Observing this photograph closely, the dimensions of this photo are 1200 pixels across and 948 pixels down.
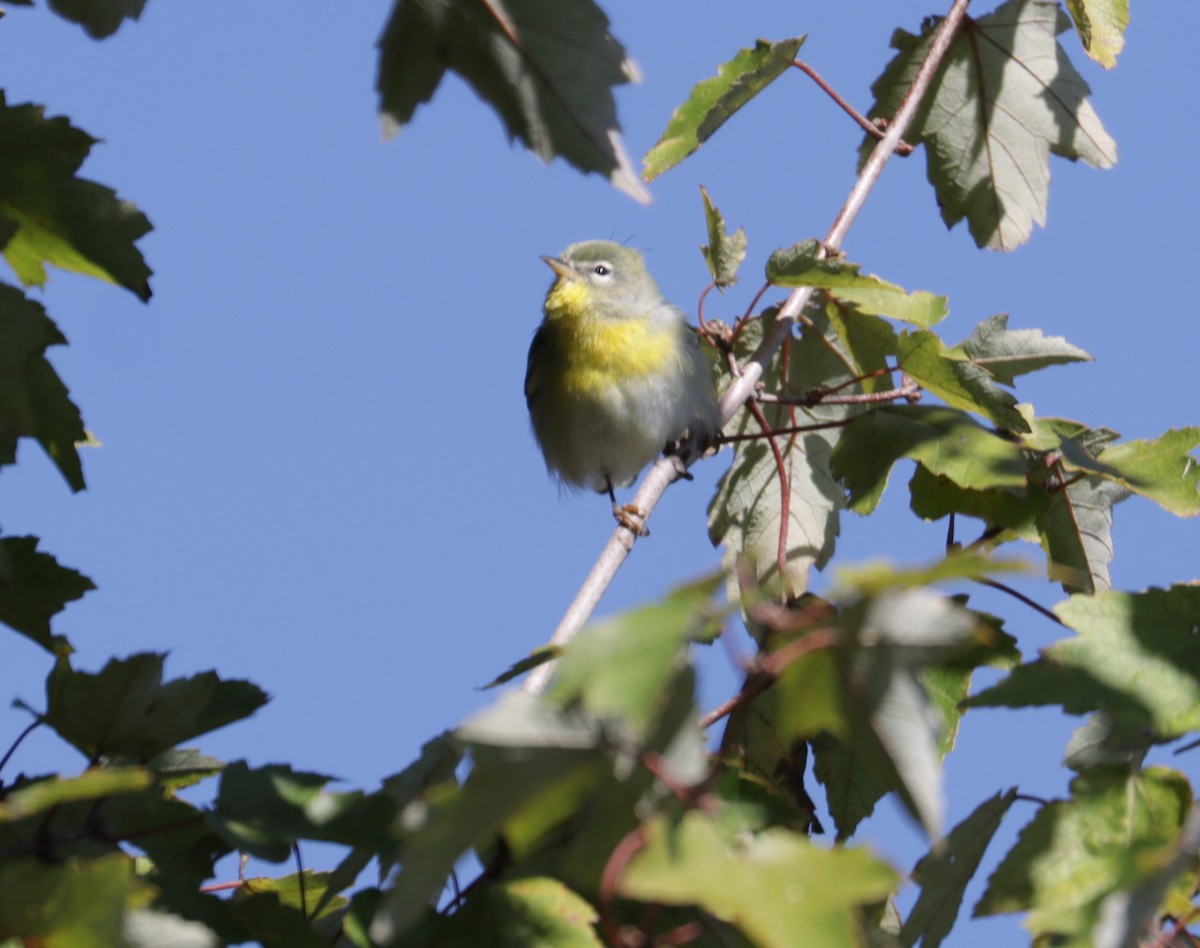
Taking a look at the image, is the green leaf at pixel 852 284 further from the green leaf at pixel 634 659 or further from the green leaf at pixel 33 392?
the green leaf at pixel 634 659

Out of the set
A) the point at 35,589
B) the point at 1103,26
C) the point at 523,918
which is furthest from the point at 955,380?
the point at 35,589

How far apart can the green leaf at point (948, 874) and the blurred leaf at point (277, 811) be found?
32.2 inches

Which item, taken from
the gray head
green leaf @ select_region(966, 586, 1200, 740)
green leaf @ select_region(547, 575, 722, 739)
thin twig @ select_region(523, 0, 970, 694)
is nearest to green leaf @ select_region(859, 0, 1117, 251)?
thin twig @ select_region(523, 0, 970, 694)

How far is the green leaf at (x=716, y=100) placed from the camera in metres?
3.35

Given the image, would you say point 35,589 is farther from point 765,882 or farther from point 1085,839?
point 1085,839

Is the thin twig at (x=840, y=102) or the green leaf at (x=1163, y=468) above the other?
the thin twig at (x=840, y=102)

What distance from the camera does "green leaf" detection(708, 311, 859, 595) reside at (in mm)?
3539

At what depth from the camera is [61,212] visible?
233 centimetres

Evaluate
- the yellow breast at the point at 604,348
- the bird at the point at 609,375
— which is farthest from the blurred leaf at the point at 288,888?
the yellow breast at the point at 604,348

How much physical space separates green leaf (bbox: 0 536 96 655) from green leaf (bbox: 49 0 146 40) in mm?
885

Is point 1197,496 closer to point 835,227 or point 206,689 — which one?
point 835,227

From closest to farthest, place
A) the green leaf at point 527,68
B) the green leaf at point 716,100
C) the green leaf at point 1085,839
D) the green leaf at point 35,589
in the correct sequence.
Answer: the green leaf at point 1085,839 < the green leaf at point 527,68 < the green leaf at point 35,589 < the green leaf at point 716,100

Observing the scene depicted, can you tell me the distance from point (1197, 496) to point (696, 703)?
1.91 m

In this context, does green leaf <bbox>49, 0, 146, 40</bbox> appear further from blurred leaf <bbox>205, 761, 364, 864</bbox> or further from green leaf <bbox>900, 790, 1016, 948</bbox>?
green leaf <bbox>900, 790, 1016, 948</bbox>
